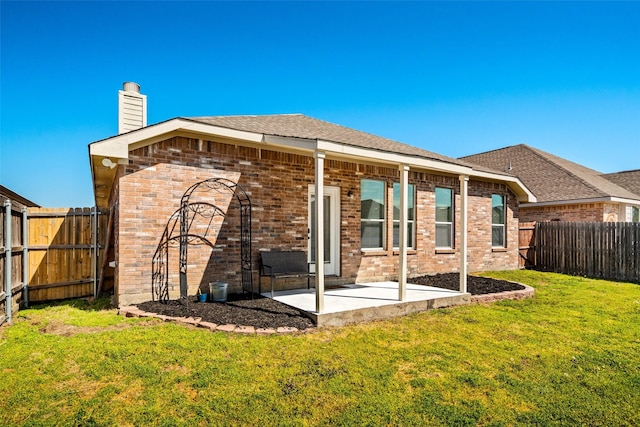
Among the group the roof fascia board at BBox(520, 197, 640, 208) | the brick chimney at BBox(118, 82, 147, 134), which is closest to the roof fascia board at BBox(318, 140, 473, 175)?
the brick chimney at BBox(118, 82, 147, 134)

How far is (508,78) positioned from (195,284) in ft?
38.8

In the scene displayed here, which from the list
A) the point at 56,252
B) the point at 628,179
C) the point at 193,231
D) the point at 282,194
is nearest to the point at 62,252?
the point at 56,252

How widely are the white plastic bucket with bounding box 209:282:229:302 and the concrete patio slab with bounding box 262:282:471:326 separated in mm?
936

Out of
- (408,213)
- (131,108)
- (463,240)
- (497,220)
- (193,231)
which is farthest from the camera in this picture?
(497,220)

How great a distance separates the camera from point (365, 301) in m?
6.44

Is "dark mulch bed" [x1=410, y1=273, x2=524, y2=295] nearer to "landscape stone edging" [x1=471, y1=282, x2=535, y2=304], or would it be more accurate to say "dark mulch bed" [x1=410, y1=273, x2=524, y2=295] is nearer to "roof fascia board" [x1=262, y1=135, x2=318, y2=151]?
"landscape stone edging" [x1=471, y1=282, x2=535, y2=304]

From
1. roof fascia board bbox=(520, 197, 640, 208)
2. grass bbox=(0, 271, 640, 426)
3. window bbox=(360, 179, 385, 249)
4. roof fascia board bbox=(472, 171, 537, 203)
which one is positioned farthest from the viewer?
roof fascia board bbox=(520, 197, 640, 208)

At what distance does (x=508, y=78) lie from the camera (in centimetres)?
1170

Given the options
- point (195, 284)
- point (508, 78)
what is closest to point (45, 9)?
point (195, 284)

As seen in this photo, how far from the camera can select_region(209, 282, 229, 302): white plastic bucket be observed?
21.4 ft

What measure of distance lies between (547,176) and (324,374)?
18.3 metres

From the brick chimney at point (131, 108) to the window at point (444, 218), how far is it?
8.36 metres

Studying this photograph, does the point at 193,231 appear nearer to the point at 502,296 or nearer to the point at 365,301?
the point at 365,301

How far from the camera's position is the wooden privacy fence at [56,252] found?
7.04 metres
